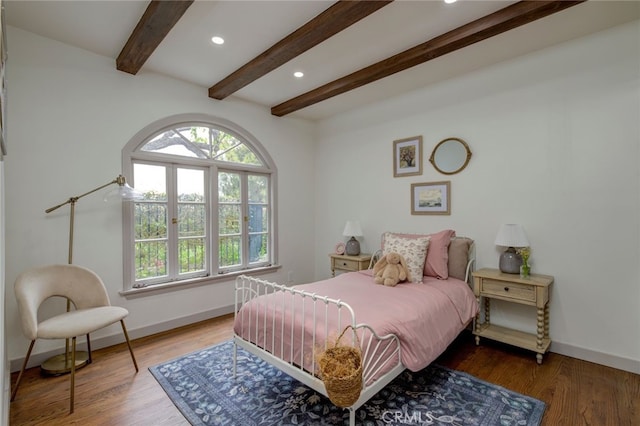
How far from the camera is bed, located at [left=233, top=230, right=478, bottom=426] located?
5.72 ft

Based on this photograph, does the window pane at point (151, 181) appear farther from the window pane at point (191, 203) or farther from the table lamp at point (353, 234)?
the table lamp at point (353, 234)

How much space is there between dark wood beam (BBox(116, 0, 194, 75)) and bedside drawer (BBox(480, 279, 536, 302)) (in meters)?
3.24

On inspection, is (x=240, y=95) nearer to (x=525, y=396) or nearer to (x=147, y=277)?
(x=147, y=277)

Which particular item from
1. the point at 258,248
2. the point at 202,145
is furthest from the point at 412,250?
Result: the point at 202,145

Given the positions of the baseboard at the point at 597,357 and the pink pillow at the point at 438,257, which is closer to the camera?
the baseboard at the point at 597,357

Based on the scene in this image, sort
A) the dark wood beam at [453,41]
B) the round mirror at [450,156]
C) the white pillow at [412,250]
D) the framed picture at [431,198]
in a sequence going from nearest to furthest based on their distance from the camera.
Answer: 1. the dark wood beam at [453,41]
2. the white pillow at [412,250]
3. the round mirror at [450,156]
4. the framed picture at [431,198]

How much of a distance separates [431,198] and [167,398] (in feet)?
10.2

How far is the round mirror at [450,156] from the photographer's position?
3.21 metres

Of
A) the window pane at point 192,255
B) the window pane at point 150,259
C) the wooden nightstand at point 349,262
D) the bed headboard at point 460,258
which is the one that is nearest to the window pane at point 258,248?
the window pane at point 192,255

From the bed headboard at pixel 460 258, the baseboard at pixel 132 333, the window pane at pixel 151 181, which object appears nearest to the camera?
the baseboard at pixel 132 333

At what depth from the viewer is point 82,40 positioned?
257cm

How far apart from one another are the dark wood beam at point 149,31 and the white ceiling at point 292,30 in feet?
0.31

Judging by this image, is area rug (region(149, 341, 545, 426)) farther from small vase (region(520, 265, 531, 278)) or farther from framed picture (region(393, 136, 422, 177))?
Result: framed picture (region(393, 136, 422, 177))

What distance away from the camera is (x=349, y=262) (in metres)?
3.96
